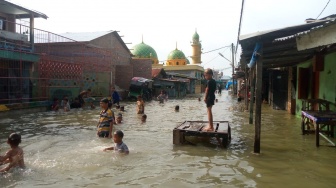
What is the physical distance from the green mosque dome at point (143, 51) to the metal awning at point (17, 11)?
33605 mm

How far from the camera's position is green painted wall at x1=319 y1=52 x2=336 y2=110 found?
862 centimetres

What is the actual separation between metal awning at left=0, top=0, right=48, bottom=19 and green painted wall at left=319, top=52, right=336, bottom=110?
15856mm

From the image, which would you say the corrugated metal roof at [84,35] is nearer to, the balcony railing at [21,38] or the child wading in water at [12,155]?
the balcony railing at [21,38]

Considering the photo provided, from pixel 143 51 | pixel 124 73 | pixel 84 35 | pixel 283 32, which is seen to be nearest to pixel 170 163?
pixel 283 32

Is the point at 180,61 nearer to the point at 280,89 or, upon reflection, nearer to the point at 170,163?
the point at 280,89

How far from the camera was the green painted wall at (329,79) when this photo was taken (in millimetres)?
8623

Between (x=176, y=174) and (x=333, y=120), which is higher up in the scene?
(x=333, y=120)

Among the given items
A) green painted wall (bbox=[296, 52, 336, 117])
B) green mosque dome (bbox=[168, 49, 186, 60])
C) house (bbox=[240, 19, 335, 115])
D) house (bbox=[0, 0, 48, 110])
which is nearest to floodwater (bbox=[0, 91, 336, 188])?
green painted wall (bbox=[296, 52, 336, 117])

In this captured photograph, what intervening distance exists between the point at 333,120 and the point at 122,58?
27664 mm

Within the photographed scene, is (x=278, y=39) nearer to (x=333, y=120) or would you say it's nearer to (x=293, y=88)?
(x=333, y=120)

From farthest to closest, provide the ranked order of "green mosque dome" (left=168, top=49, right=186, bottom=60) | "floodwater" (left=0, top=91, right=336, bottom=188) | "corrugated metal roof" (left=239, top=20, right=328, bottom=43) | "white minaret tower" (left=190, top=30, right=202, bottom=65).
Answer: "white minaret tower" (left=190, top=30, right=202, bottom=65) < "green mosque dome" (left=168, top=49, right=186, bottom=60) < "corrugated metal roof" (left=239, top=20, right=328, bottom=43) < "floodwater" (left=0, top=91, right=336, bottom=188)

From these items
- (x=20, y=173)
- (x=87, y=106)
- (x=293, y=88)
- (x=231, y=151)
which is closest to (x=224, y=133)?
(x=231, y=151)

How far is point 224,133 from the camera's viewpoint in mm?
6961

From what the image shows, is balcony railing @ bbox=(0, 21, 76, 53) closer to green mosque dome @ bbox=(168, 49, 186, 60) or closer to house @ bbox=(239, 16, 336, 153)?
house @ bbox=(239, 16, 336, 153)
